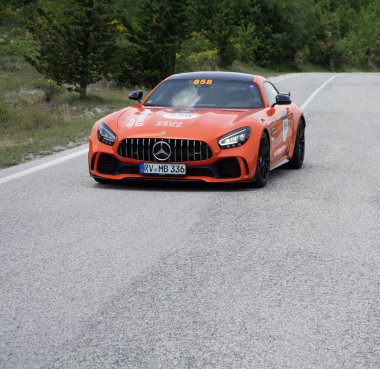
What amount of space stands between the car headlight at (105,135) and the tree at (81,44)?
45.6 feet

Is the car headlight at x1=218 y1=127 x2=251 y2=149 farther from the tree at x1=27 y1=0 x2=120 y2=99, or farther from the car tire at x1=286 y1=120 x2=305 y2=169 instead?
the tree at x1=27 y1=0 x2=120 y2=99

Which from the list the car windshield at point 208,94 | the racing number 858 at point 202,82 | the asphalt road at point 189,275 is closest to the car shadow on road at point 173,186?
the asphalt road at point 189,275

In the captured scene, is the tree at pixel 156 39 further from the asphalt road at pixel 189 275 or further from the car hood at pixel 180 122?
the asphalt road at pixel 189 275

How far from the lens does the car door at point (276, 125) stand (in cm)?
1002

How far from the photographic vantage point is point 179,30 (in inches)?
1190

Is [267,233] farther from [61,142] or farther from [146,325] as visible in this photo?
[61,142]

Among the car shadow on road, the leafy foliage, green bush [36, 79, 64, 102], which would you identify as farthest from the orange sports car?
green bush [36, 79, 64, 102]

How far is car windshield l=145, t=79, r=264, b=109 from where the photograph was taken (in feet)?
33.4

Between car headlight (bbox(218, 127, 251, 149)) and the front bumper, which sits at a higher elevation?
car headlight (bbox(218, 127, 251, 149))

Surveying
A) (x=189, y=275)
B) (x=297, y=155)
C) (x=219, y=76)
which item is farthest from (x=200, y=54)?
(x=189, y=275)

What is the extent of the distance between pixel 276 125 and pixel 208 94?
89 cm

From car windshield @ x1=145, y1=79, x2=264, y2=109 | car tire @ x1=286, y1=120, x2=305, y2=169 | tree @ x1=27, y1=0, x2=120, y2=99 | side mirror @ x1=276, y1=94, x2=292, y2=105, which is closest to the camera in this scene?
car windshield @ x1=145, y1=79, x2=264, y2=109

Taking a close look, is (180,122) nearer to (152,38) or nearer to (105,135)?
(105,135)

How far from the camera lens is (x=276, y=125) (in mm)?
10219
